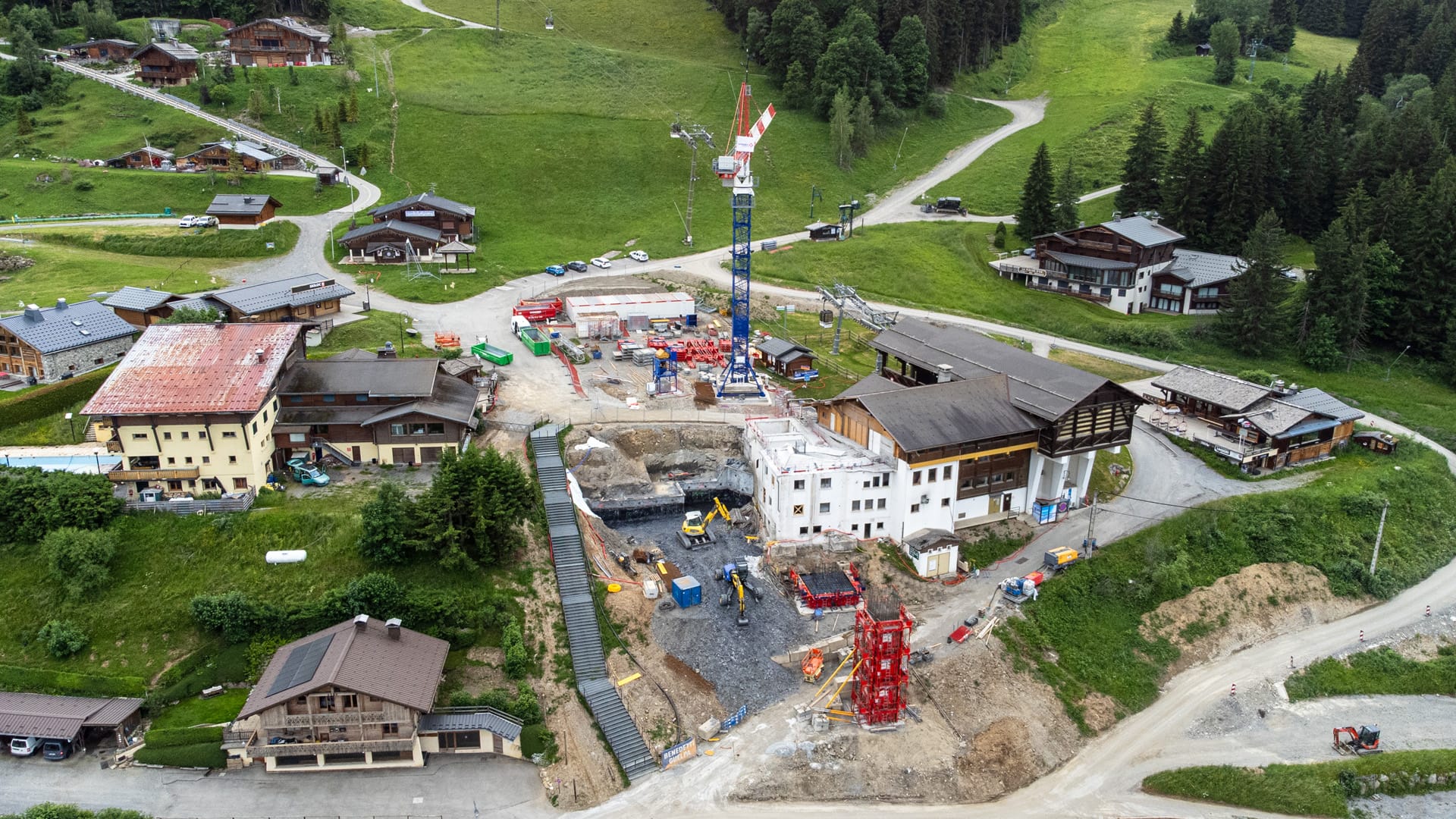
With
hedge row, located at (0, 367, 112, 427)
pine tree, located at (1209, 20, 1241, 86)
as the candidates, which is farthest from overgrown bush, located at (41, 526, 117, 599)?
pine tree, located at (1209, 20, 1241, 86)

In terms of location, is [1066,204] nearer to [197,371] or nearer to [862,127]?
[862,127]

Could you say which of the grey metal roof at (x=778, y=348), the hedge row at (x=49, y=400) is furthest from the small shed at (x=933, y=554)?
the hedge row at (x=49, y=400)

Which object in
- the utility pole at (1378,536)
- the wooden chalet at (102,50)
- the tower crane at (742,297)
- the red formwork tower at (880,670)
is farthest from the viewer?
the wooden chalet at (102,50)

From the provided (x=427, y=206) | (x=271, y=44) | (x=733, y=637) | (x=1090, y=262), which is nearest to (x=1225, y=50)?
(x=1090, y=262)

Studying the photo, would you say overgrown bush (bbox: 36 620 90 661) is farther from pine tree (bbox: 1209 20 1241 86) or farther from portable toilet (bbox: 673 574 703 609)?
pine tree (bbox: 1209 20 1241 86)

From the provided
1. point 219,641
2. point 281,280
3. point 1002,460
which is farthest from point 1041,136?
point 219,641

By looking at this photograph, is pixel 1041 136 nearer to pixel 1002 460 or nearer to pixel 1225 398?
pixel 1225 398

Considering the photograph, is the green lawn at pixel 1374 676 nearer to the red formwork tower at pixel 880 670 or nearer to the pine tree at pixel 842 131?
the red formwork tower at pixel 880 670
